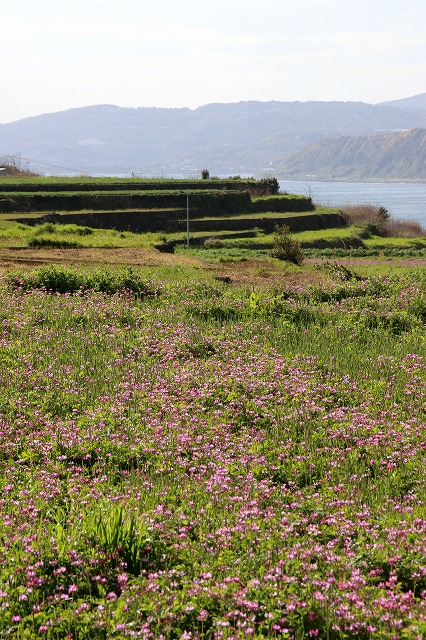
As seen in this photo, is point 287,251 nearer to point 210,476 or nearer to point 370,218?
point 210,476

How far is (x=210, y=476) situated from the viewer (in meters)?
8.58

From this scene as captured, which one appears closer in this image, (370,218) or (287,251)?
(287,251)

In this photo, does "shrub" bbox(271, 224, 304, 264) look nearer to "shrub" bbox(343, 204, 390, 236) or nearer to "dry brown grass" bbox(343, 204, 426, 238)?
"dry brown grass" bbox(343, 204, 426, 238)

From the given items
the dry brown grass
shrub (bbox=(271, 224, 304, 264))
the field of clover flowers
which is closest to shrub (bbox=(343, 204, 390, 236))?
the dry brown grass

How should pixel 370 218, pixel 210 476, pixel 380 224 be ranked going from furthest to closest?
pixel 370 218 → pixel 380 224 → pixel 210 476

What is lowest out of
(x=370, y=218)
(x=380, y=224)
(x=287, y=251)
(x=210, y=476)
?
(x=380, y=224)

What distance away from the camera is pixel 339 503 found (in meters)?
7.74

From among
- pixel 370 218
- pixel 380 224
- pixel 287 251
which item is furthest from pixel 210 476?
pixel 370 218

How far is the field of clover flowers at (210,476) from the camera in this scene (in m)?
5.89

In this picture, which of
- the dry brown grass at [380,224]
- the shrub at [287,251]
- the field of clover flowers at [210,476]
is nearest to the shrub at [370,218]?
the dry brown grass at [380,224]

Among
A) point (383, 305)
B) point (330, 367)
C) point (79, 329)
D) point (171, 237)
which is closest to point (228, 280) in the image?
point (383, 305)

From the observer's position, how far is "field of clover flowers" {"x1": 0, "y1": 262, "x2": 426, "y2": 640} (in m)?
5.89

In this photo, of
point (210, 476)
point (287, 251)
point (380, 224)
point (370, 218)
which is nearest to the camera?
point (210, 476)

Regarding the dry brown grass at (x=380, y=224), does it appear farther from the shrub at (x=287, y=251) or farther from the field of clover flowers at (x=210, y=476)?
the field of clover flowers at (x=210, y=476)
